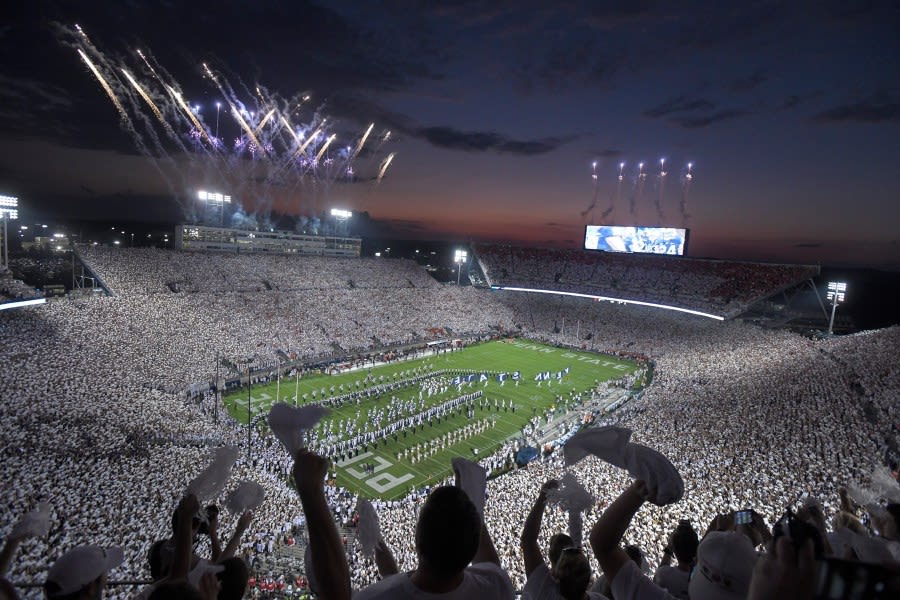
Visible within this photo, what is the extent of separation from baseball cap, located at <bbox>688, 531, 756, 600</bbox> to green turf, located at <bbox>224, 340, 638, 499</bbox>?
931 centimetres

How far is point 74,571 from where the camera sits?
89.9 inches

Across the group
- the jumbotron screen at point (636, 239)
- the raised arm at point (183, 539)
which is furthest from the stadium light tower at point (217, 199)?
the raised arm at point (183, 539)

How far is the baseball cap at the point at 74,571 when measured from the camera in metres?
2.27

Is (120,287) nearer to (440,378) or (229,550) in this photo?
(440,378)

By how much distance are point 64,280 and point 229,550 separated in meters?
64.4

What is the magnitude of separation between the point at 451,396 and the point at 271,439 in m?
10.4

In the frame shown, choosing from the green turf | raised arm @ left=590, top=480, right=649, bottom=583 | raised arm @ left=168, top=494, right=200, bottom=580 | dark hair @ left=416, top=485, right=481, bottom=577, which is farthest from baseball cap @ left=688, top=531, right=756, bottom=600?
the green turf

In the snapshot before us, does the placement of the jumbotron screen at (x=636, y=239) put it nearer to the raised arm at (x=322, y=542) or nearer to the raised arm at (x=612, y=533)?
the raised arm at (x=612, y=533)

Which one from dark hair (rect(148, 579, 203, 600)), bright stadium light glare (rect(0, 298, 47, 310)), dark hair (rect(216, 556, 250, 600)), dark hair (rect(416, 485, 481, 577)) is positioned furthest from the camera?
bright stadium light glare (rect(0, 298, 47, 310))

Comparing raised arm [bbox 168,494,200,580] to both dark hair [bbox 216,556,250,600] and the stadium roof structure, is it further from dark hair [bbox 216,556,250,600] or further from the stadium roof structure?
the stadium roof structure

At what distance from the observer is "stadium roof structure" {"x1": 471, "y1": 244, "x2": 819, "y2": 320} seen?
4547cm

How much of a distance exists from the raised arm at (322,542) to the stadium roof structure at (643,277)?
48.3 m

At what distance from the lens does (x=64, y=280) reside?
52906 mm

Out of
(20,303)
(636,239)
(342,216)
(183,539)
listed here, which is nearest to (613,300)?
(636,239)
